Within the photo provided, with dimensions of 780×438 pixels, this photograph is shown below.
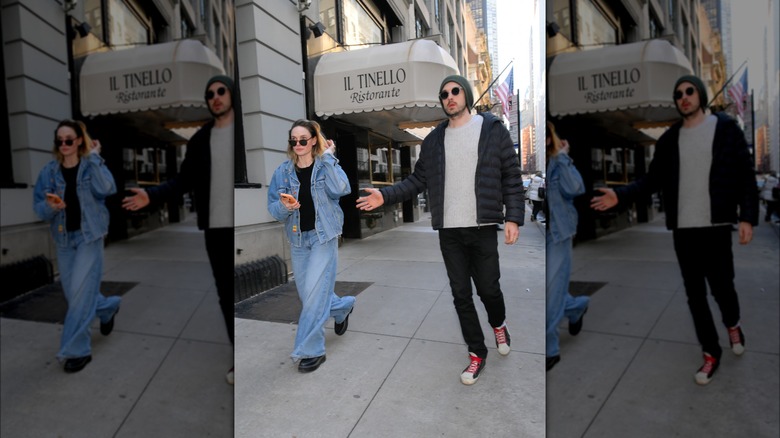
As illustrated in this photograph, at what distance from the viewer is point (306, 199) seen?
1.04 meters

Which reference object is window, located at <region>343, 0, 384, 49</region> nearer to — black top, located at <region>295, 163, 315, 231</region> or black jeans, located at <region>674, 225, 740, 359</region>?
black top, located at <region>295, 163, 315, 231</region>

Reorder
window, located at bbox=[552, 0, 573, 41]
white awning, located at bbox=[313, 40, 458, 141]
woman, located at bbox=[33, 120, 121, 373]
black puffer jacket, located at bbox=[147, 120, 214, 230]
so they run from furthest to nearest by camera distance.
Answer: woman, located at bbox=[33, 120, 121, 373]
black puffer jacket, located at bbox=[147, 120, 214, 230]
window, located at bbox=[552, 0, 573, 41]
white awning, located at bbox=[313, 40, 458, 141]

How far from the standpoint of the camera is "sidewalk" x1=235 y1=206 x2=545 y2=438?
105cm

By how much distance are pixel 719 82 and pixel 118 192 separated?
1.70 m

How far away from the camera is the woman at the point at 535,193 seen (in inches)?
41.3

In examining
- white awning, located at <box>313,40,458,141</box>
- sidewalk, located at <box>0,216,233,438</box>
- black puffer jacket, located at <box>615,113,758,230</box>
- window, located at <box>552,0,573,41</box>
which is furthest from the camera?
sidewalk, located at <box>0,216,233,438</box>

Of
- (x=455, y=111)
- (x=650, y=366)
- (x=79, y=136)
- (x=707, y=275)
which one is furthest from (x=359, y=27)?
(x=650, y=366)

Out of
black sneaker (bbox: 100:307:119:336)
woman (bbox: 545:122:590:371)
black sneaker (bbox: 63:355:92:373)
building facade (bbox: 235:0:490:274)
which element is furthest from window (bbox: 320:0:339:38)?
black sneaker (bbox: 63:355:92:373)

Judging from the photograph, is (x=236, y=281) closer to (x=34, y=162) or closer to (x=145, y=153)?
(x=145, y=153)

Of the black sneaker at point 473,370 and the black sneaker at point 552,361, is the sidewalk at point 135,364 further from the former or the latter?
the black sneaker at point 552,361

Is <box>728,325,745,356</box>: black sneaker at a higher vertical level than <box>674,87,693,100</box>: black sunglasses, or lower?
lower

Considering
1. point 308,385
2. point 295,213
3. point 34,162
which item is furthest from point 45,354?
point 295,213

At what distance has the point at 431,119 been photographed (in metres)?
1.01

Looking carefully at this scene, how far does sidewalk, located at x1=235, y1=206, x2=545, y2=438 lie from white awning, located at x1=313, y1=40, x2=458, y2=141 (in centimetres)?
24
